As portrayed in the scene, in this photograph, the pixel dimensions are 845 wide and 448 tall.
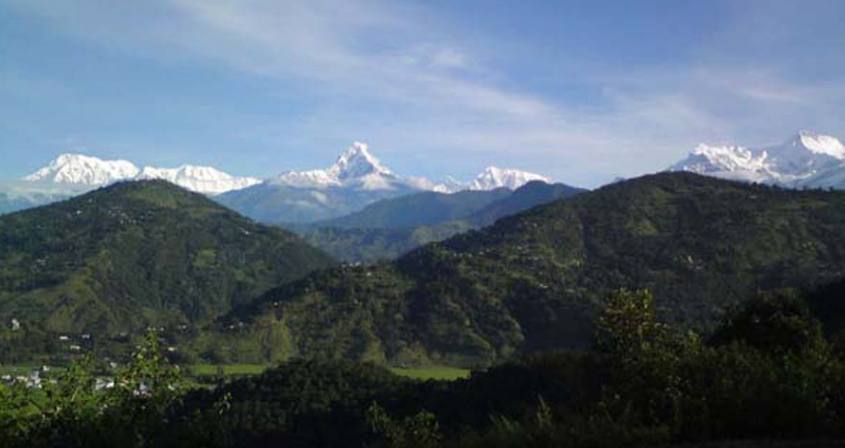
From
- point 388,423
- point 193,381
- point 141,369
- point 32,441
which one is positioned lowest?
point 193,381

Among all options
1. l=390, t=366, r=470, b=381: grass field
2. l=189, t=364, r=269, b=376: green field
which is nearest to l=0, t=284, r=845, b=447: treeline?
l=390, t=366, r=470, b=381: grass field

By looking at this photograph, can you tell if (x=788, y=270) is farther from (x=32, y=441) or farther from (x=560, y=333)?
(x=32, y=441)

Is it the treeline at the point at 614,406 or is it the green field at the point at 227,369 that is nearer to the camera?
the treeline at the point at 614,406

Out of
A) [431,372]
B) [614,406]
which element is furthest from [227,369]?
[614,406]

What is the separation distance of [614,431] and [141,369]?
9.37m

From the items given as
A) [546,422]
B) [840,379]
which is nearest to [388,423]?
[546,422]

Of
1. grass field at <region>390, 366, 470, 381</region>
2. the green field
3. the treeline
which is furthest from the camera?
the green field

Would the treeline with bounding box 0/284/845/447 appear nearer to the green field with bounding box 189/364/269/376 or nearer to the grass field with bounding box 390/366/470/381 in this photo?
the grass field with bounding box 390/366/470/381

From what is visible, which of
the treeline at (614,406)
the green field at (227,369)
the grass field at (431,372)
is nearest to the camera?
the treeline at (614,406)

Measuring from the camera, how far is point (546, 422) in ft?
50.6

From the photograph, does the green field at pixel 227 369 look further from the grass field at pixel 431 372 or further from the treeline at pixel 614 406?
the treeline at pixel 614 406

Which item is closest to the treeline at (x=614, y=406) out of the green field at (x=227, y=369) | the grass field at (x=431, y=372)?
the grass field at (x=431, y=372)

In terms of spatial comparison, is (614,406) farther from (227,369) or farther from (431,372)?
(227,369)

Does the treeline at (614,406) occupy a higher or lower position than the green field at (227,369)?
higher
